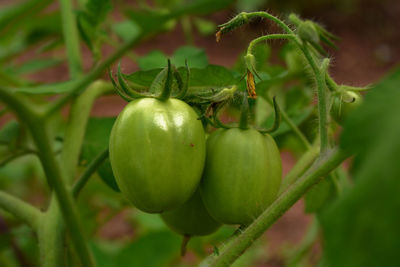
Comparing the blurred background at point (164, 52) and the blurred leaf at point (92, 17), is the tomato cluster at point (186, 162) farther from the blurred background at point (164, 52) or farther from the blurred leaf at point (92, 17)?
the blurred leaf at point (92, 17)

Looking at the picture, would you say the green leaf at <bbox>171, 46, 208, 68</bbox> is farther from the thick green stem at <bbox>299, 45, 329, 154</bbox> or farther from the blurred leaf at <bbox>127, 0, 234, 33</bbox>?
the thick green stem at <bbox>299, 45, 329, 154</bbox>

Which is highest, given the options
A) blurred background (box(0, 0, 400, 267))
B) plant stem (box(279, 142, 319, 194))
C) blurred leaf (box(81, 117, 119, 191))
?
blurred leaf (box(81, 117, 119, 191))

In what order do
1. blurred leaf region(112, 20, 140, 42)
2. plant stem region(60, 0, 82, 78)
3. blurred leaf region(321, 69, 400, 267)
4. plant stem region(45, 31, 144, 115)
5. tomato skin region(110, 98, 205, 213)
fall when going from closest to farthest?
blurred leaf region(321, 69, 400, 267), tomato skin region(110, 98, 205, 213), plant stem region(45, 31, 144, 115), plant stem region(60, 0, 82, 78), blurred leaf region(112, 20, 140, 42)

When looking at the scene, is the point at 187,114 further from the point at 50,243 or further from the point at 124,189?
the point at 50,243

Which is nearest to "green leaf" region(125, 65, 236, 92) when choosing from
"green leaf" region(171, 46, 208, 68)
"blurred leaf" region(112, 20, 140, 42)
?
"green leaf" region(171, 46, 208, 68)

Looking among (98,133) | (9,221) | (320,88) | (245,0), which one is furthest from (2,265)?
(245,0)
